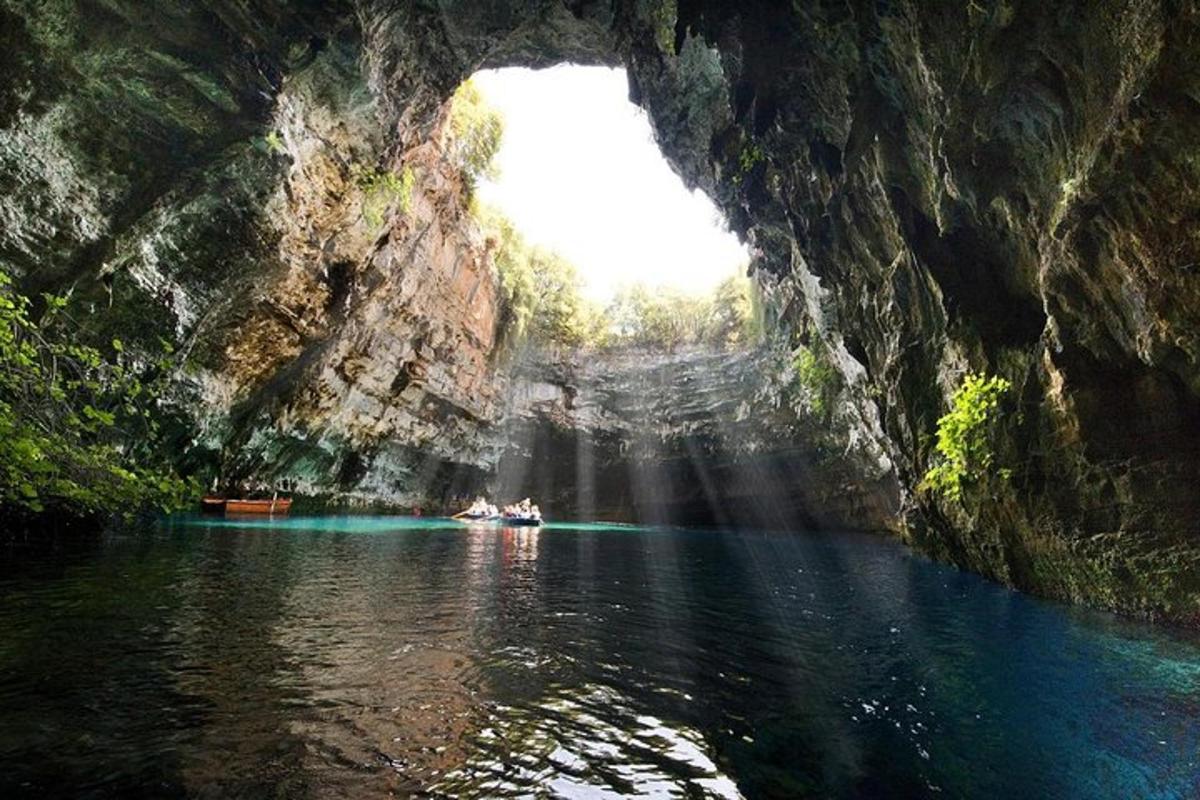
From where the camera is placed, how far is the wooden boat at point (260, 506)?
2381 centimetres

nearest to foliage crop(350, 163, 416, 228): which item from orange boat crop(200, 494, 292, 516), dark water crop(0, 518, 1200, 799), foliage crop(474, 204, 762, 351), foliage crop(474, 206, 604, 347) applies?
foliage crop(474, 206, 604, 347)

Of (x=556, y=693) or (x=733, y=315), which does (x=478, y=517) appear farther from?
(x=556, y=693)

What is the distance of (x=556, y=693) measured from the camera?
439 centimetres

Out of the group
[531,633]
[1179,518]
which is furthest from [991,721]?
[1179,518]

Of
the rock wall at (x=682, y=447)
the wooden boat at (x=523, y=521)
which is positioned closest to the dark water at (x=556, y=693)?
the wooden boat at (x=523, y=521)

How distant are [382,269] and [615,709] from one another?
20.9 metres

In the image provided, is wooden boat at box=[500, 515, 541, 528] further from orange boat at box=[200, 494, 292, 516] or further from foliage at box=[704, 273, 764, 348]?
foliage at box=[704, 273, 764, 348]

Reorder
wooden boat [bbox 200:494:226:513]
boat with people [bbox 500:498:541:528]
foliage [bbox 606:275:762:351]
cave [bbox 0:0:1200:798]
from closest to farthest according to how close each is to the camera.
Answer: cave [bbox 0:0:1200:798] < wooden boat [bbox 200:494:226:513] < boat with people [bbox 500:498:541:528] < foliage [bbox 606:275:762:351]

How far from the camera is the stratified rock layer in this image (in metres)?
6.90

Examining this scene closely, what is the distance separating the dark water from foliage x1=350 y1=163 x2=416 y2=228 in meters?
12.2

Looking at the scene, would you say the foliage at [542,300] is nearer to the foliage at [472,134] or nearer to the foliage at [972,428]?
the foliage at [472,134]

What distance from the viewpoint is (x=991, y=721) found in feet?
14.0

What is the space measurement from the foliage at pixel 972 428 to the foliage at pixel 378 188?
52.4 feet

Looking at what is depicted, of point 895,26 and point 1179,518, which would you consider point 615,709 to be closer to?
point 1179,518
